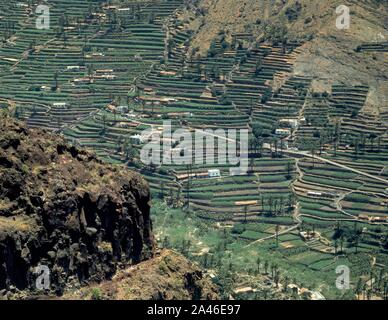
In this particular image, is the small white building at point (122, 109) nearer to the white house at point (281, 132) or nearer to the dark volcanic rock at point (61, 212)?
the white house at point (281, 132)

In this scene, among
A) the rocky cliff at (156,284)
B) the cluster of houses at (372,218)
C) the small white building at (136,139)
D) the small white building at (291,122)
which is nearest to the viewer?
the rocky cliff at (156,284)

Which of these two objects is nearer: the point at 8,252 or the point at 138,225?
the point at 8,252

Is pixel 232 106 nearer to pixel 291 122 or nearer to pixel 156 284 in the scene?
pixel 291 122

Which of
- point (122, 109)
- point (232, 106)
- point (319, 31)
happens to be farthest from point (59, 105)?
point (319, 31)

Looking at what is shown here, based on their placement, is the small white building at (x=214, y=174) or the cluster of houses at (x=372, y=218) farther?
the small white building at (x=214, y=174)

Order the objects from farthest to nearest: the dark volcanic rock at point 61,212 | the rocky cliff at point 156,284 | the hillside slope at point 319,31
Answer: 1. the hillside slope at point 319,31
2. the rocky cliff at point 156,284
3. the dark volcanic rock at point 61,212

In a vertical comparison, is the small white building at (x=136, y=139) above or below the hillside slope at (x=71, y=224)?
below

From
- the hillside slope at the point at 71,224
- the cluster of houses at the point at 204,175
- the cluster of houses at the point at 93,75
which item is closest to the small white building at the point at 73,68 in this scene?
the cluster of houses at the point at 93,75

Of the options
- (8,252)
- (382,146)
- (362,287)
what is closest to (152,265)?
(8,252)
